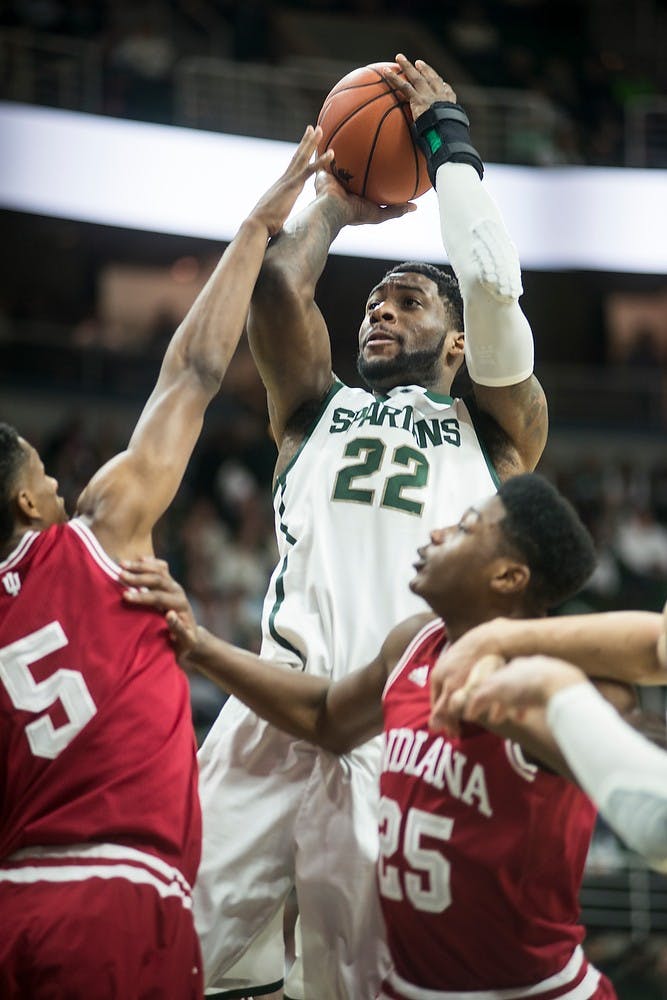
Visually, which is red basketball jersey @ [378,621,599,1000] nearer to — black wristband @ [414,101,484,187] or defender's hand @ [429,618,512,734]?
defender's hand @ [429,618,512,734]

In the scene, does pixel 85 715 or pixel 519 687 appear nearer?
pixel 519 687

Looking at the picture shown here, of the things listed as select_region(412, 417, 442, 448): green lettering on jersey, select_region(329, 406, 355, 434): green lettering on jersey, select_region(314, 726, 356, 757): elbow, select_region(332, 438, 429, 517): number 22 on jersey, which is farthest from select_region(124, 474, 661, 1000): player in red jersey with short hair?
select_region(329, 406, 355, 434): green lettering on jersey

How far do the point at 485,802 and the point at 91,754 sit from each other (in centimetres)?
92

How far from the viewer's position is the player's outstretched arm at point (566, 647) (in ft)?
9.98

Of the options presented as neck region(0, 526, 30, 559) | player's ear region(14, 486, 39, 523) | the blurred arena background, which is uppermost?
player's ear region(14, 486, 39, 523)

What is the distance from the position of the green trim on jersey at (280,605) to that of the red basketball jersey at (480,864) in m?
0.83

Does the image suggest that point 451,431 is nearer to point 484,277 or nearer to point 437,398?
point 437,398

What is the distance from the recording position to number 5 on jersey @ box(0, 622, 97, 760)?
3234mm

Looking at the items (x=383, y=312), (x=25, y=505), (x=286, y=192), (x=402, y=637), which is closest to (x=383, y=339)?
(x=383, y=312)

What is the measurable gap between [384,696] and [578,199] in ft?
41.8

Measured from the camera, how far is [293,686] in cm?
384

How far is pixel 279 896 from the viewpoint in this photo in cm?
410

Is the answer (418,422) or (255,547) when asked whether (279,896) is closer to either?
(418,422)

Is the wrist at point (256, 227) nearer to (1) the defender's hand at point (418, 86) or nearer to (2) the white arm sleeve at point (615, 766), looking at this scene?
(1) the defender's hand at point (418, 86)
